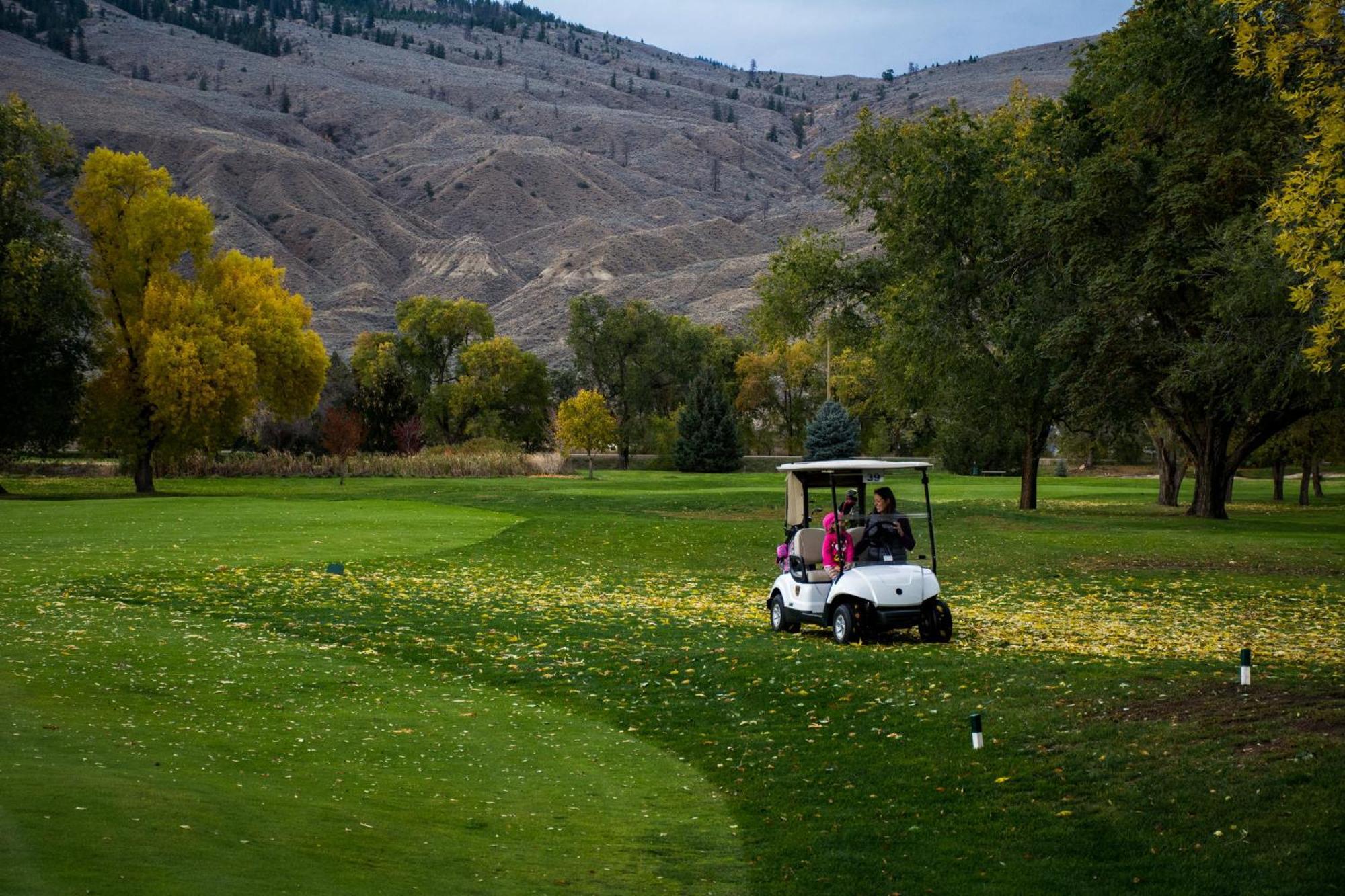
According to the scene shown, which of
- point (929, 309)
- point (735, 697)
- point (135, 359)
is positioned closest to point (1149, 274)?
point (929, 309)

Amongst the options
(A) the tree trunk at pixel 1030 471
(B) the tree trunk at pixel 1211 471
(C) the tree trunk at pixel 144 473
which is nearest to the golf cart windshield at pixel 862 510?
(B) the tree trunk at pixel 1211 471

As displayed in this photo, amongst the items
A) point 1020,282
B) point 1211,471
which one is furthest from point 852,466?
point 1211,471

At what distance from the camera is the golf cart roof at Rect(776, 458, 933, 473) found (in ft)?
58.2

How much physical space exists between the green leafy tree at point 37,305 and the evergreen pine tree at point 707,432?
4517cm

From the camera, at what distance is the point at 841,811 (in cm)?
959

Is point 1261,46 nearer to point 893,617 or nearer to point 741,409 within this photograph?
point 893,617

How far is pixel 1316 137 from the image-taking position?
12172mm

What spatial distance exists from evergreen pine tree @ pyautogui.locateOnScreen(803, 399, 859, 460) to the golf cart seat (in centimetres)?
6186

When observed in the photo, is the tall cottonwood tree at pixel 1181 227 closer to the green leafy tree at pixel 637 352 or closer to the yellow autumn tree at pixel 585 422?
the yellow autumn tree at pixel 585 422

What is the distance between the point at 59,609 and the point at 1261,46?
1865 cm

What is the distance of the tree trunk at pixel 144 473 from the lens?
57281 mm

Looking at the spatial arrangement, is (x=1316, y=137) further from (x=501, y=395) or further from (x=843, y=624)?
(x=501, y=395)

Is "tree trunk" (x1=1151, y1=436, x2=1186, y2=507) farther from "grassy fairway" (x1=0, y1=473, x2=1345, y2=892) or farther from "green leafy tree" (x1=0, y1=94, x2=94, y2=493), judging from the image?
"green leafy tree" (x1=0, y1=94, x2=94, y2=493)

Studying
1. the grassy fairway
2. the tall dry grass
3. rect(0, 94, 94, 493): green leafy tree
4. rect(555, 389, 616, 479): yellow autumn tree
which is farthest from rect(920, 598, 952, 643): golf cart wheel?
rect(555, 389, 616, 479): yellow autumn tree
